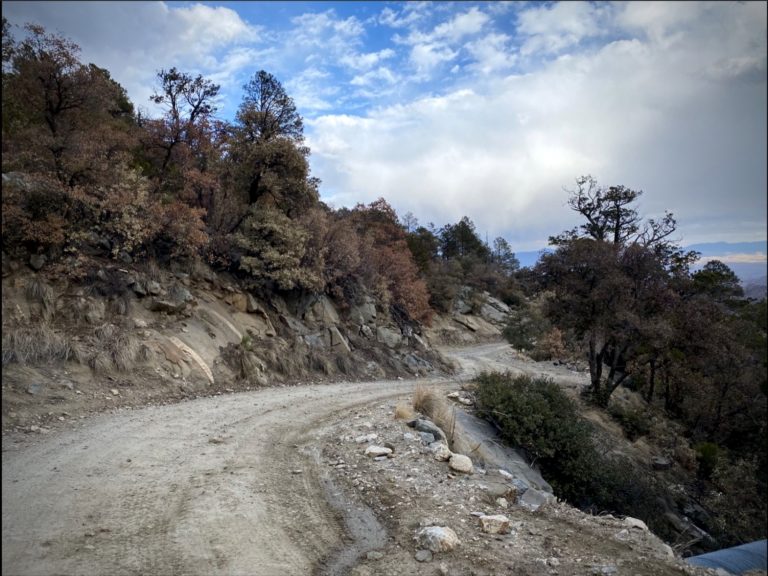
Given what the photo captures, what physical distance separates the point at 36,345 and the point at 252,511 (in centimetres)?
731

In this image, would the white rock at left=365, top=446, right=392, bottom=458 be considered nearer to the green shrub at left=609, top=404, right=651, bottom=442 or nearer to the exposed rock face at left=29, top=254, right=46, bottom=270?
the exposed rock face at left=29, top=254, right=46, bottom=270

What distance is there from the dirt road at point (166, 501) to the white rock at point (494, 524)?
4.98ft

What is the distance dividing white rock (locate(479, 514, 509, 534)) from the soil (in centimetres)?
9

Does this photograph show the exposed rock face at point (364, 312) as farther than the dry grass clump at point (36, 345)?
Yes

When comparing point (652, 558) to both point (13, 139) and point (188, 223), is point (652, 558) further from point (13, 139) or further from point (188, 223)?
point (188, 223)

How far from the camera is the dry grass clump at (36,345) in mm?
8930

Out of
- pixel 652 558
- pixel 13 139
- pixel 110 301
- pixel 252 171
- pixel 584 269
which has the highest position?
pixel 252 171

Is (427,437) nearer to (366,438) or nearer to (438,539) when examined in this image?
(366,438)

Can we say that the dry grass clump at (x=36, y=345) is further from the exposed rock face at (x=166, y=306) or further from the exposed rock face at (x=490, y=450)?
the exposed rock face at (x=490, y=450)

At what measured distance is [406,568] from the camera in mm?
4406

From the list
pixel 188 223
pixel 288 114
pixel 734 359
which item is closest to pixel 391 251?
pixel 288 114

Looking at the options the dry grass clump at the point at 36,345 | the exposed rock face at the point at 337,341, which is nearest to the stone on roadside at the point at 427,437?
the dry grass clump at the point at 36,345

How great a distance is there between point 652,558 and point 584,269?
1428cm

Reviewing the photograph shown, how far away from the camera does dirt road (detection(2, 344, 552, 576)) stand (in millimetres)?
4043
